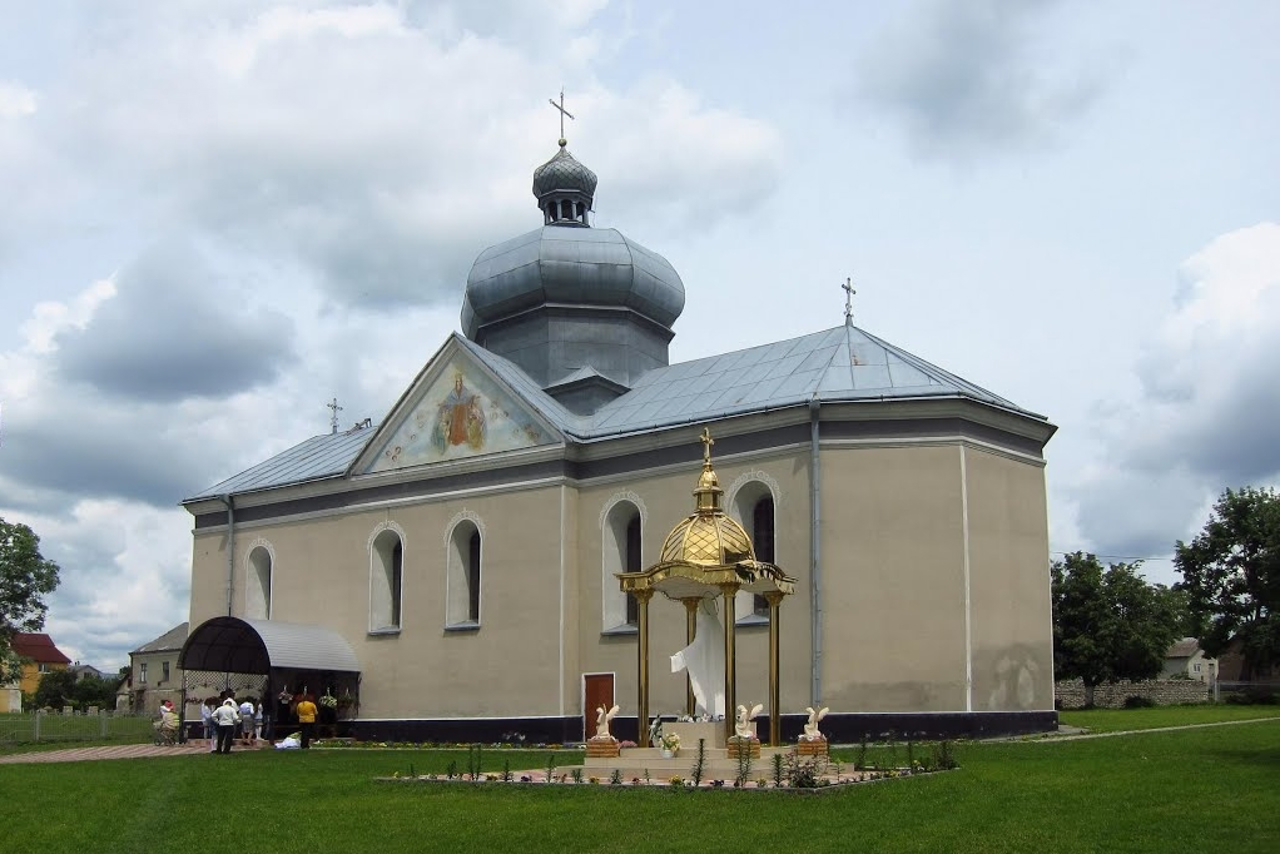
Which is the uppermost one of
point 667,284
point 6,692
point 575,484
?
point 667,284

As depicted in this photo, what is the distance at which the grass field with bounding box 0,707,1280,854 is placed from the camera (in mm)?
12742

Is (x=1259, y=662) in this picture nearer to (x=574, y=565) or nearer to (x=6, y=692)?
(x=574, y=565)

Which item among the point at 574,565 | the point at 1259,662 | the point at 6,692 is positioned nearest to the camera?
the point at 574,565

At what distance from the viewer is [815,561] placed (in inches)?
1041

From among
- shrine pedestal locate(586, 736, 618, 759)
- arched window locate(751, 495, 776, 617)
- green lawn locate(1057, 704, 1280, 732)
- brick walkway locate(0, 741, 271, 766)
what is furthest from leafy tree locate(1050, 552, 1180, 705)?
shrine pedestal locate(586, 736, 618, 759)

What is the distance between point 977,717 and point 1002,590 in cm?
268

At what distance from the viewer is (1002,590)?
26.8 m

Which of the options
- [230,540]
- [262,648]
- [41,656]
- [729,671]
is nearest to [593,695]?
[262,648]

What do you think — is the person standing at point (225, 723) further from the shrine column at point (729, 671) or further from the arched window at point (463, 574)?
the shrine column at point (729, 671)

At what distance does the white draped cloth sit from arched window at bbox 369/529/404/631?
47.4ft

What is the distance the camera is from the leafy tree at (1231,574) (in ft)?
164

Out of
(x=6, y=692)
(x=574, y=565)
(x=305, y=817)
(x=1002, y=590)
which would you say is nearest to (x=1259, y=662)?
(x=1002, y=590)

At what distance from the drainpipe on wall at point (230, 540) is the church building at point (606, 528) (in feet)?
0.18

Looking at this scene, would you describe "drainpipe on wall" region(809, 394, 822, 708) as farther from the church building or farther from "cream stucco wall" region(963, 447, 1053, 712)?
"cream stucco wall" region(963, 447, 1053, 712)
